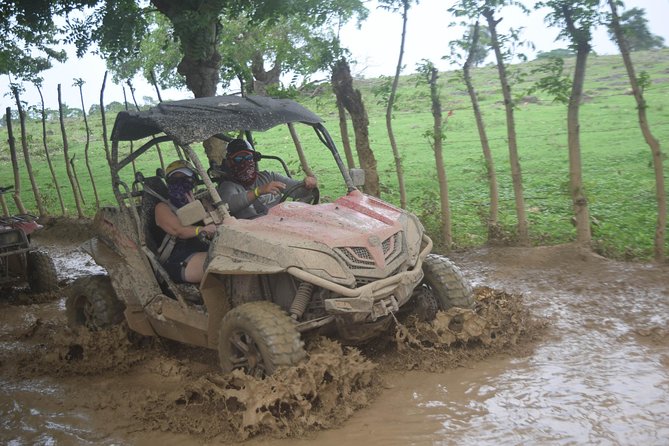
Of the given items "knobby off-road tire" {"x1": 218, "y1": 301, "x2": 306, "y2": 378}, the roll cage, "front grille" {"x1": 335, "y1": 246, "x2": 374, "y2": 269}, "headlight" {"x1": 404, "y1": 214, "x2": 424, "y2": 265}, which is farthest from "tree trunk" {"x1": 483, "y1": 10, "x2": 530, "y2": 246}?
"knobby off-road tire" {"x1": 218, "y1": 301, "x2": 306, "y2": 378}

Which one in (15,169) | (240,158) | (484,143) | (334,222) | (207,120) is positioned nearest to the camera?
(334,222)

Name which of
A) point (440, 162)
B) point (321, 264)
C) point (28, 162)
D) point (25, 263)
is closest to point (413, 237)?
point (321, 264)

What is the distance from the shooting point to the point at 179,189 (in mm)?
5406

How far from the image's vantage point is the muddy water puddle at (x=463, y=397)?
3861 millimetres

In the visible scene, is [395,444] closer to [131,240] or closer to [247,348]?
[247,348]

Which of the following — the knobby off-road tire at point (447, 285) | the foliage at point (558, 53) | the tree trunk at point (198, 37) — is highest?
the tree trunk at point (198, 37)

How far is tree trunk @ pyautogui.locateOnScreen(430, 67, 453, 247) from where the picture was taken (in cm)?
836

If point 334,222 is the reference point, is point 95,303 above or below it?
below

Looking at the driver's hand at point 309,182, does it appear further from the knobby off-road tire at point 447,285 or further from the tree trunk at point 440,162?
the tree trunk at point 440,162

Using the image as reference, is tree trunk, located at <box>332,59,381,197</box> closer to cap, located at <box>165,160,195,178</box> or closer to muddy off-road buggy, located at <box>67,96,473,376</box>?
muddy off-road buggy, located at <box>67,96,473,376</box>

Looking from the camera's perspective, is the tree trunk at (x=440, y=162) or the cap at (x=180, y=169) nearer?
the cap at (x=180, y=169)

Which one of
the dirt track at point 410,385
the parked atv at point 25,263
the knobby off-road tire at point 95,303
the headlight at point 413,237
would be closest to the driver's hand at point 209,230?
the dirt track at point 410,385

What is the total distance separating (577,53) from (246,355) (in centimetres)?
532

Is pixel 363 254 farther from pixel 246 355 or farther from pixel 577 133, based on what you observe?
pixel 577 133
